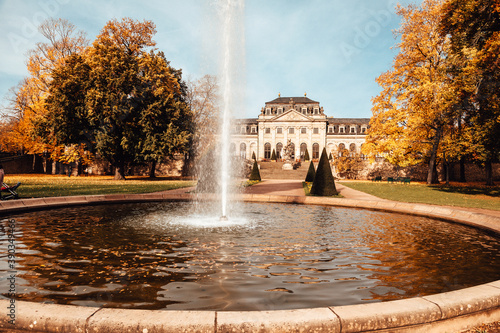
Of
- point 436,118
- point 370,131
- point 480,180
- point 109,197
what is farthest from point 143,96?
point 480,180

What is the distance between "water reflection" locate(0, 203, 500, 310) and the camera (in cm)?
384

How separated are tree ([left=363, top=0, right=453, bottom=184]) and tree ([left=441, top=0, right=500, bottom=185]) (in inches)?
267

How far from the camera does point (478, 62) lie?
17984 millimetres

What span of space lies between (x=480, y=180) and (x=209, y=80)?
132ft

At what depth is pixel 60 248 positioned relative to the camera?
19.5ft

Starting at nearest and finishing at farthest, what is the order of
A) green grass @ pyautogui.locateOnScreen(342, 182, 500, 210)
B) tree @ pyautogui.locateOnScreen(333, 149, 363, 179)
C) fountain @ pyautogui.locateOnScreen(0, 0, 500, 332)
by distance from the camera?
1. fountain @ pyautogui.locateOnScreen(0, 0, 500, 332)
2. green grass @ pyautogui.locateOnScreen(342, 182, 500, 210)
3. tree @ pyautogui.locateOnScreen(333, 149, 363, 179)

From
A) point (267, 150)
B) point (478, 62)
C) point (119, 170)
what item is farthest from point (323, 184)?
point (267, 150)

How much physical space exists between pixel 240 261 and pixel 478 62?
65.1 feet

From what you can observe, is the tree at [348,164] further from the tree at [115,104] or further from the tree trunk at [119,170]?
the tree trunk at [119,170]

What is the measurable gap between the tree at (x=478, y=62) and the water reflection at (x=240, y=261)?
12.3 metres

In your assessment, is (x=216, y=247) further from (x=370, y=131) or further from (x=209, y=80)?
(x=209, y=80)

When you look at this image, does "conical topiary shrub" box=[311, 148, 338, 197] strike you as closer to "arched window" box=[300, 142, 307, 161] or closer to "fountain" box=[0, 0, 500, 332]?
"fountain" box=[0, 0, 500, 332]

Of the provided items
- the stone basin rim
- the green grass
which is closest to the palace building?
the green grass

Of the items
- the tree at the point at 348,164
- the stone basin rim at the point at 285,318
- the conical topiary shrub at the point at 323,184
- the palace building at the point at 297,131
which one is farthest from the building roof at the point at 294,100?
the stone basin rim at the point at 285,318
